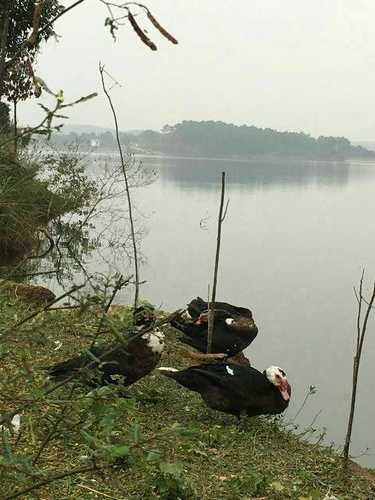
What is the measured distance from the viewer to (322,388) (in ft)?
29.6

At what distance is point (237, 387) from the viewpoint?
5426mm

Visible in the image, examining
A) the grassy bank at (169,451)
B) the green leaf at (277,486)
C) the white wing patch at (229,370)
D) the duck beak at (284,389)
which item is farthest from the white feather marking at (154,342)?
the green leaf at (277,486)

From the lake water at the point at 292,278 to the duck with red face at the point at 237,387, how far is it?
2.13m

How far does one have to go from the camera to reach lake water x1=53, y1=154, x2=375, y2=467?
8.97m

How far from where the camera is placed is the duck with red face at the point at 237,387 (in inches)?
214

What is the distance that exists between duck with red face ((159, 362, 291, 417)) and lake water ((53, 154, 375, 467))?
7.00ft

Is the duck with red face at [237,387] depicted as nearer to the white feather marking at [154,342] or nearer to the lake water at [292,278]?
the white feather marking at [154,342]

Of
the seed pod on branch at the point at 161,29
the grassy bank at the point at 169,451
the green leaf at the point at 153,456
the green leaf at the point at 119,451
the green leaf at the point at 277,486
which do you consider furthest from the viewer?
the green leaf at the point at 277,486

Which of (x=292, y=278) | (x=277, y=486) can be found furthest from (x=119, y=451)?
(x=292, y=278)

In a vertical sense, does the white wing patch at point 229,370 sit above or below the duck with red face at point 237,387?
above

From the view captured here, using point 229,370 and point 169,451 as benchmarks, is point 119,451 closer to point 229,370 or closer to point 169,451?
point 169,451

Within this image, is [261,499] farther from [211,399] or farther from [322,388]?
[322,388]

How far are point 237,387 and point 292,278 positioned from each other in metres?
10.9

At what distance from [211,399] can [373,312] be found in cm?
749
